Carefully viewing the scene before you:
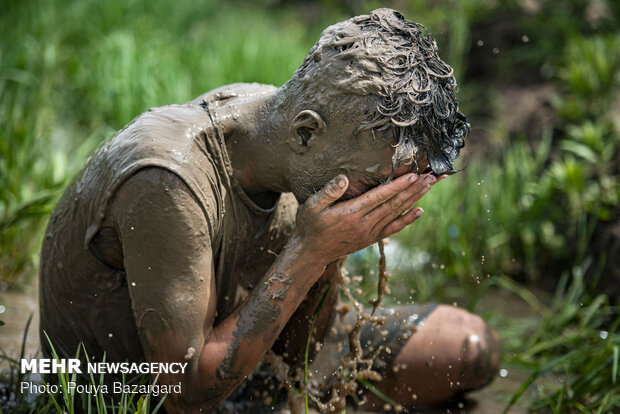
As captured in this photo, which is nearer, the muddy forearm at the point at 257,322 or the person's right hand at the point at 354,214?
the person's right hand at the point at 354,214

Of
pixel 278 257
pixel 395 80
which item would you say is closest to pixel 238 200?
pixel 278 257

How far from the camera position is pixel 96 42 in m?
6.09

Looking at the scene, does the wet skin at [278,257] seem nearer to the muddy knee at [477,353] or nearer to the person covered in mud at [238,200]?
the person covered in mud at [238,200]

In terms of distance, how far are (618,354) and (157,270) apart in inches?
78.8

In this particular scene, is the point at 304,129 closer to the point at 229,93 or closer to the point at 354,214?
the point at 354,214

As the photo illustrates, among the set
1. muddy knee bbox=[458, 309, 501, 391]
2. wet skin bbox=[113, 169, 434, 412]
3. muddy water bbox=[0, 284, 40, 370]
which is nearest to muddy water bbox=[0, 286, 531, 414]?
muddy water bbox=[0, 284, 40, 370]

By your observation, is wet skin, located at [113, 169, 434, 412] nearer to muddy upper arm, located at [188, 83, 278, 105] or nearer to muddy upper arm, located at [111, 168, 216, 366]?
muddy upper arm, located at [111, 168, 216, 366]

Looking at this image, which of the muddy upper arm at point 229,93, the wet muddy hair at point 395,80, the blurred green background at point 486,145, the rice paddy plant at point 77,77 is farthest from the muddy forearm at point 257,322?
the rice paddy plant at point 77,77

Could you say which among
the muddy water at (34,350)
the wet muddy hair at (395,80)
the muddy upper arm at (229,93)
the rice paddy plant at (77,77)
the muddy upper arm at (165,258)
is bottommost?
the muddy water at (34,350)

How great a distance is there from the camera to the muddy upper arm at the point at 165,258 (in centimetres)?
188

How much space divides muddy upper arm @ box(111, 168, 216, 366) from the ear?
328 mm

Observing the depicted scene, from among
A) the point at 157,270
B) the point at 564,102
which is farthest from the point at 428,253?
the point at 157,270

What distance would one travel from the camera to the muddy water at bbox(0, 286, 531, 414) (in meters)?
2.92

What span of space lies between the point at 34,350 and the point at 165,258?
131 centimetres
